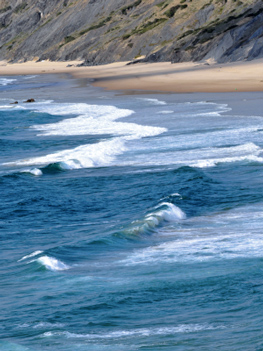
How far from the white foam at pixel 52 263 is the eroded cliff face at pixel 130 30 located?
1792 inches

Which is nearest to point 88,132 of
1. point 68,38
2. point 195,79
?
point 195,79

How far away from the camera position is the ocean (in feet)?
21.3

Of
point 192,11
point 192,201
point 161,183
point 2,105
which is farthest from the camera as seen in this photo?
point 192,11

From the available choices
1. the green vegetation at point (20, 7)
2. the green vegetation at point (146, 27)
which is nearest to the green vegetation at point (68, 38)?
the green vegetation at point (146, 27)

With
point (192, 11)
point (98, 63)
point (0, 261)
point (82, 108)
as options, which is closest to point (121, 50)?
point (98, 63)

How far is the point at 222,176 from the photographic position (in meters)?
14.3

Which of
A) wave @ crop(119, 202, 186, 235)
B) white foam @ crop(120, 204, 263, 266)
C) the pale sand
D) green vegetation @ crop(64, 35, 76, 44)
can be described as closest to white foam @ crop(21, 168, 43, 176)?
wave @ crop(119, 202, 186, 235)

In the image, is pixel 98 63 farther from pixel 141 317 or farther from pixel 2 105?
pixel 141 317

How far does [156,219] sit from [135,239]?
1.13 metres

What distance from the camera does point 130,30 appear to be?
289 feet

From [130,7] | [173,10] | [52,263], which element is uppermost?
[130,7]

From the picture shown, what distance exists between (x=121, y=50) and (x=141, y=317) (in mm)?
76309

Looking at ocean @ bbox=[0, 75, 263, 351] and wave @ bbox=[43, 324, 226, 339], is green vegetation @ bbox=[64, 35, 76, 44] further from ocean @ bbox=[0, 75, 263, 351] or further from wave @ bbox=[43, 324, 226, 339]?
wave @ bbox=[43, 324, 226, 339]

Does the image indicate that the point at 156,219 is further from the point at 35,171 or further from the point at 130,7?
the point at 130,7
